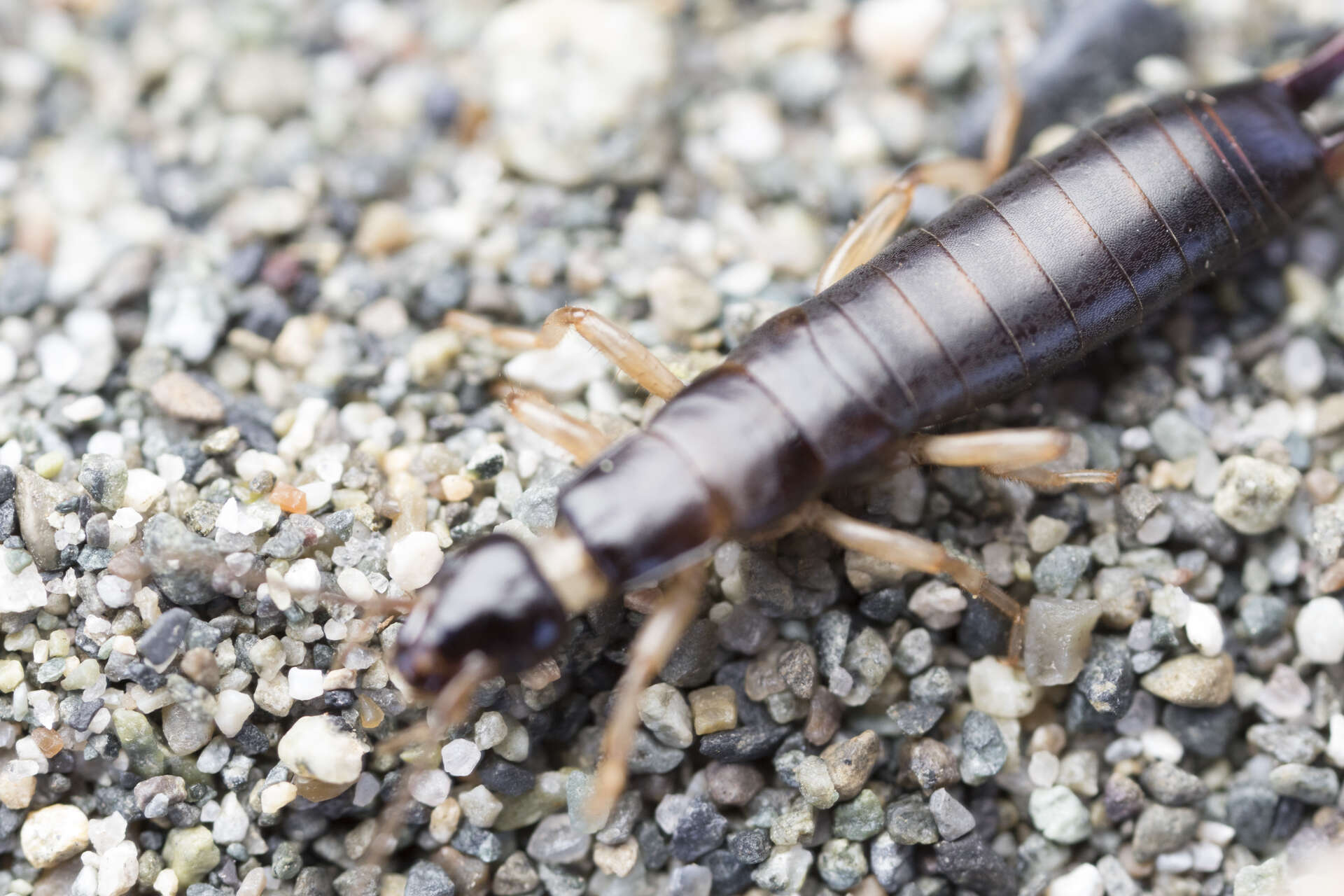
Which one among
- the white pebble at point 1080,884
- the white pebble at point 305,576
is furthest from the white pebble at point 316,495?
the white pebble at point 1080,884

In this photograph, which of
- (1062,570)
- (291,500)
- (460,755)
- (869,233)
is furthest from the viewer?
(869,233)

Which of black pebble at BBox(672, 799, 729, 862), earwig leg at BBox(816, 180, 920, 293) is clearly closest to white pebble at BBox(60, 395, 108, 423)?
black pebble at BBox(672, 799, 729, 862)

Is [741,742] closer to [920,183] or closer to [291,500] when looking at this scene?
[291,500]

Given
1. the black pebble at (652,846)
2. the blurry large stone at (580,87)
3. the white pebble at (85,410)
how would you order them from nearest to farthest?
the black pebble at (652,846)
the white pebble at (85,410)
the blurry large stone at (580,87)

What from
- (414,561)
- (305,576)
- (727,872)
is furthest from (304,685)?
(727,872)

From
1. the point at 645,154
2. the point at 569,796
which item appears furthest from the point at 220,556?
the point at 645,154

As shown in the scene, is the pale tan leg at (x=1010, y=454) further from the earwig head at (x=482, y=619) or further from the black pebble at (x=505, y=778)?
the black pebble at (x=505, y=778)
